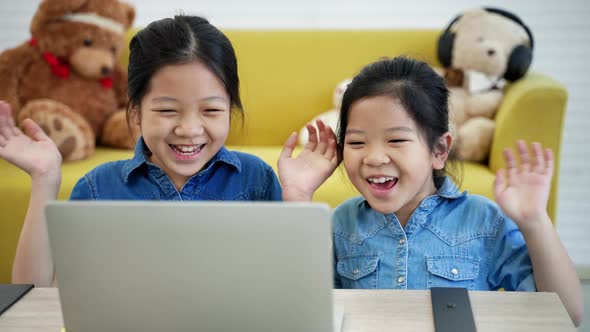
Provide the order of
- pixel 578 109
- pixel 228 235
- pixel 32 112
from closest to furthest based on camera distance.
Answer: pixel 228 235 < pixel 32 112 < pixel 578 109

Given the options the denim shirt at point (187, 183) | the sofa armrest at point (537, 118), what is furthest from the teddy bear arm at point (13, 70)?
the sofa armrest at point (537, 118)

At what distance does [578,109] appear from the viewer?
313 centimetres

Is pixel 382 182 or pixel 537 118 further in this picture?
pixel 537 118

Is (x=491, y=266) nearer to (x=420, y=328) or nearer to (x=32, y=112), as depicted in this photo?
(x=420, y=328)

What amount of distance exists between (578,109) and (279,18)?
1417 millimetres

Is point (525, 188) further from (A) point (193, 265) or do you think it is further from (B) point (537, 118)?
(B) point (537, 118)

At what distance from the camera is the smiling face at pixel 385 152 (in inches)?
47.2

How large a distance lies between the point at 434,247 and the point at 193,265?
0.62 meters

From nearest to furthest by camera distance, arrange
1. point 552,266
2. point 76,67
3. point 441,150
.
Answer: point 552,266, point 441,150, point 76,67

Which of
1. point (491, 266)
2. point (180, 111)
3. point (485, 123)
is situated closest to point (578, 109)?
point (485, 123)

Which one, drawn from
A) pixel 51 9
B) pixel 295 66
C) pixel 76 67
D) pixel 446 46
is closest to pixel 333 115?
pixel 295 66

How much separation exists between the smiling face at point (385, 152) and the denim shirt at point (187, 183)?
0.28 meters

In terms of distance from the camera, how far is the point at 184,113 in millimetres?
1264

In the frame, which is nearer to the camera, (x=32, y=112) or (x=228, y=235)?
(x=228, y=235)
